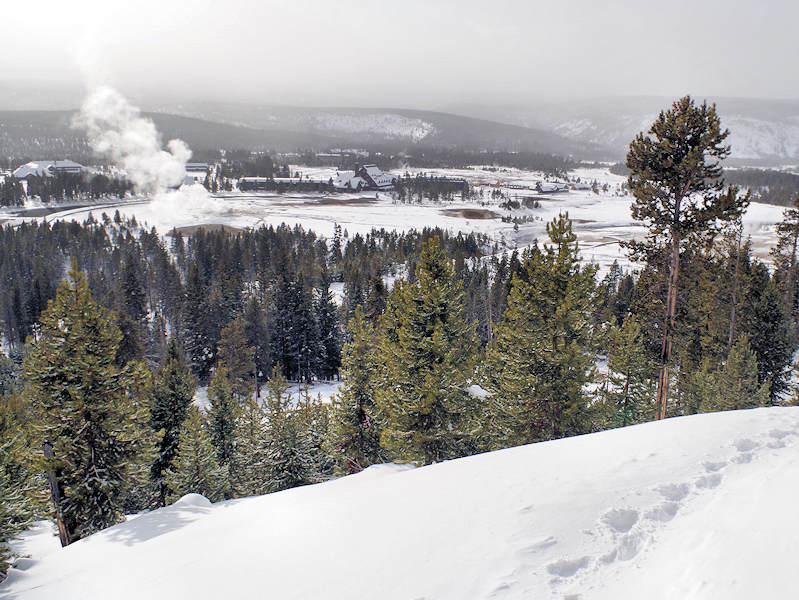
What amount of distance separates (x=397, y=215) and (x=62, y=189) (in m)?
113

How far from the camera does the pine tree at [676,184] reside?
52.4ft

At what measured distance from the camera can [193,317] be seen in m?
58.9

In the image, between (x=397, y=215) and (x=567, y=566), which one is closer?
(x=567, y=566)

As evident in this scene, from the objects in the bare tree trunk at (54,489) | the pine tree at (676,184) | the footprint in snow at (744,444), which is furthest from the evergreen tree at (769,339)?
the bare tree trunk at (54,489)

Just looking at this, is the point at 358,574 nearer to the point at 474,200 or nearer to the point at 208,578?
the point at 208,578

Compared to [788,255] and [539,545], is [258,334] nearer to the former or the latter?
[788,255]

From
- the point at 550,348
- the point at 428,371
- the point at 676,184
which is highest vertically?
the point at 676,184

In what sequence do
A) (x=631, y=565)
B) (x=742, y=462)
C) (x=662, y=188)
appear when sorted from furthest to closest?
(x=662, y=188) < (x=742, y=462) < (x=631, y=565)

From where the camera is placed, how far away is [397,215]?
15788 cm

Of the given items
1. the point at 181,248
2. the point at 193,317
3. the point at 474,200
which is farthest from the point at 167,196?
the point at 193,317

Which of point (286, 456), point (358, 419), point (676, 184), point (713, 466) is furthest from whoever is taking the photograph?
point (286, 456)

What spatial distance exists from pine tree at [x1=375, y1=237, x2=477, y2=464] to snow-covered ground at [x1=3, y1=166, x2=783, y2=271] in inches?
3640

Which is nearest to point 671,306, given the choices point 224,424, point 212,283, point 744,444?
point 744,444

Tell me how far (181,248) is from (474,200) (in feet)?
373
